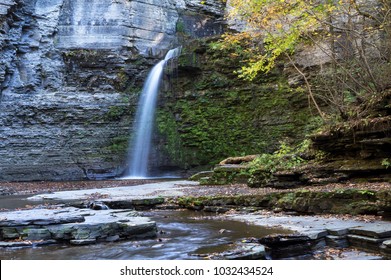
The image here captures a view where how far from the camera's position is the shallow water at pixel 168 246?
A: 443cm

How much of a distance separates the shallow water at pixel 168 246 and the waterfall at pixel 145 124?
49.3 ft

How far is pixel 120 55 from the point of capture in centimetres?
2353

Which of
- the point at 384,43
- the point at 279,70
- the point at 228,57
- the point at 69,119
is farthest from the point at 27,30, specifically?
the point at 384,43

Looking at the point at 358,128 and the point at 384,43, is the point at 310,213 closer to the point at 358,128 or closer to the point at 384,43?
the point at 358,128

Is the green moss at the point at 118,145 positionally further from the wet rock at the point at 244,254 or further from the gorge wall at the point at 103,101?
the wet rock at the point at 244,254

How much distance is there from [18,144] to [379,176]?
18307mm

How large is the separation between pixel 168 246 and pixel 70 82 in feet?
64.7

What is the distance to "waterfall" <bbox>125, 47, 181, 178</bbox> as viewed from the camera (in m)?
21.4

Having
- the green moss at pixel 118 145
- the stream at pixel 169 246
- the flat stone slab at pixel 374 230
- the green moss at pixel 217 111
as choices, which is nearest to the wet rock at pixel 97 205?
the stream at pixel 169 246

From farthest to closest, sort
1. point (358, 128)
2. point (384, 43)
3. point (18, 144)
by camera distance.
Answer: point (18, 144) → point (384, 43) → point (358, 128)

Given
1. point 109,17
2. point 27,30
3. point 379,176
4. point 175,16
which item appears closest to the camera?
point 379,176

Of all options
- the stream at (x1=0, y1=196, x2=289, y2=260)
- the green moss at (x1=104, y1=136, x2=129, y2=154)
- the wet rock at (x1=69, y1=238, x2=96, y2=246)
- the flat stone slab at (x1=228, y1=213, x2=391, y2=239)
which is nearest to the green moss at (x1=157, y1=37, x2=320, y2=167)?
the green moss at (x1=104, y1=136, x2=129, y2=154)

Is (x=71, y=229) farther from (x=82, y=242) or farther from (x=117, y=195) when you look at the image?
(x=117, y=195)

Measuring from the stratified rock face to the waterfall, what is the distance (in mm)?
529
